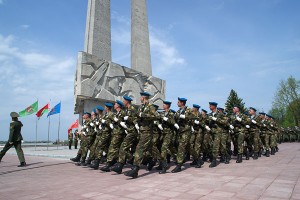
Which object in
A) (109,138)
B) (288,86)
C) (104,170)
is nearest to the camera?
(104,170)

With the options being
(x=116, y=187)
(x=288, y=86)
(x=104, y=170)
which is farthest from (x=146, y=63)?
(x=288, y=86)

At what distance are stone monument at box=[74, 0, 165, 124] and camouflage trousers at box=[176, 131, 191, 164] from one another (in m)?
11.3

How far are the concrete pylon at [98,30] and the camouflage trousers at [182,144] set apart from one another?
A: 44.0ft

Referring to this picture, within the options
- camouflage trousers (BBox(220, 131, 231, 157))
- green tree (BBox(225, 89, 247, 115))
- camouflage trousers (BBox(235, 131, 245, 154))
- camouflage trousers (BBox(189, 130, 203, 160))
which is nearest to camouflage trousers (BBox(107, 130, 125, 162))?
camouflage trousers (BBox(189, 130, 203, 160))

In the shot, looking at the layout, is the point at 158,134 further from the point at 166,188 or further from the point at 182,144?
the point at 166,188

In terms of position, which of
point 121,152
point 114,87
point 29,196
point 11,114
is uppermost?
point 114,87

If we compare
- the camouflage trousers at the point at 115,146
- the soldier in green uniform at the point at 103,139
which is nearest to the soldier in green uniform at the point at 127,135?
the camouflage trousers at the point at 115,146

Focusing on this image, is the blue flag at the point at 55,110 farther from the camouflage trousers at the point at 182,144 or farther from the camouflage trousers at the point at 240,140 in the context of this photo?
the camouflage trousers at the point at 182,144

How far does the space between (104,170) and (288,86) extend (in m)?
40.9

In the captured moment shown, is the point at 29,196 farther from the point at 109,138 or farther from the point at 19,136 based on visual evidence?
the point at 19,136

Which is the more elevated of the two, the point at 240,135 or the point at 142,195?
the point at 240,135

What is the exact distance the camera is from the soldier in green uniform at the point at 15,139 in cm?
859

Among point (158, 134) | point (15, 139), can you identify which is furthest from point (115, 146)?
point (15, 139)

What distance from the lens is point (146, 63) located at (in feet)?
76.2
